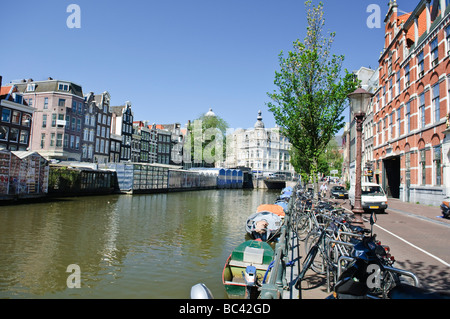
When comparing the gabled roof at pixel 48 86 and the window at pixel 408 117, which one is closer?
the window at pixel 408 117

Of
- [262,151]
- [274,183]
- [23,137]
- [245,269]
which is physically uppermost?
[262,151]

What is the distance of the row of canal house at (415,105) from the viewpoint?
22.5 metres

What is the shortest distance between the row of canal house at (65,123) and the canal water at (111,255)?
31937mm

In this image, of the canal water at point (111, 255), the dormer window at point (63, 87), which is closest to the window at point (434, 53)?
the canal water at point (111, 255)

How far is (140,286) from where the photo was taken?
8.57m

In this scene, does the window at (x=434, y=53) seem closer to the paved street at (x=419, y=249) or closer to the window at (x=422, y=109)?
the window at (x=422, y=109)

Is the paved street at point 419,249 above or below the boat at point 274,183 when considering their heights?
below

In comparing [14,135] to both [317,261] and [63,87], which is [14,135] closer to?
[63,87]

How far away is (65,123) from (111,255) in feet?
160

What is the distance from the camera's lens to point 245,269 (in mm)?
8477

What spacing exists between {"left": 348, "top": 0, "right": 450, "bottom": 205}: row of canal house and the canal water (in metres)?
16.0

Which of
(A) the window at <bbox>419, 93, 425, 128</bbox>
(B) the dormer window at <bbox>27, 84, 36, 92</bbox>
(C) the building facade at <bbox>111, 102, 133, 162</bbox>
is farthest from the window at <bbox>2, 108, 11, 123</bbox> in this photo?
(A) the window at <bbox>419, 93, 425, 128</bbox>

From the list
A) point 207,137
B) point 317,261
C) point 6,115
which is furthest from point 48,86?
point 317,261

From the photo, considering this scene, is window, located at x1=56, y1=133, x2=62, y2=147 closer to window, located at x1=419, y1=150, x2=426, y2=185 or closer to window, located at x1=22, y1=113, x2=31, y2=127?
window, located at x1=22, y1=113, x2=31, y2=127
